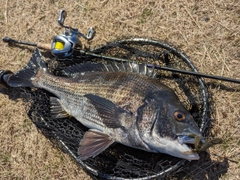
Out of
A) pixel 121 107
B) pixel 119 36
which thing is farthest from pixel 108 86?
pixel 119 36

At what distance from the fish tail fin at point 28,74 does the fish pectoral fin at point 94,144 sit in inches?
44.6

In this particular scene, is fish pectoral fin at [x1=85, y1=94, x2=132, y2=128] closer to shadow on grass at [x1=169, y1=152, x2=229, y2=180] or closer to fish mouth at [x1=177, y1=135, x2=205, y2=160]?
fish mouth at [x1=177, y1=135, x2=205, y2=160]

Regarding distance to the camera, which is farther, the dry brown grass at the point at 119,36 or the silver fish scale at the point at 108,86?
the dry brown grass at the point at 119,36

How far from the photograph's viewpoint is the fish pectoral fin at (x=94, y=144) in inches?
118

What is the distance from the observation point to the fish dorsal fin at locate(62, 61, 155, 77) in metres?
3.21

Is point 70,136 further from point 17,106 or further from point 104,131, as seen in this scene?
point 17,106

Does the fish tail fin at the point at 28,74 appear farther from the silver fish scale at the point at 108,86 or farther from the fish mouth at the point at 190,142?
the fish mouth at the point at 190,142

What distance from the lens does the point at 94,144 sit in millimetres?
3047

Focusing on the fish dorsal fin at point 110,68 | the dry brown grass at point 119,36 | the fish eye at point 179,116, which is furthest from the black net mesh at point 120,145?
the fish eye at point 179,116

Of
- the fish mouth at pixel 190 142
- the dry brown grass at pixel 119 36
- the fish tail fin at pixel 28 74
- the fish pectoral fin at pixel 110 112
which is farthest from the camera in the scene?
the fish tail fin at pixel 28 74

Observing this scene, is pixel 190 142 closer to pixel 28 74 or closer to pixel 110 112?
pixel 110 112

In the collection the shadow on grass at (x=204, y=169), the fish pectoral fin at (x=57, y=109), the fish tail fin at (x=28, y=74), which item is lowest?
the shadow on grass at (x=204, y=169)

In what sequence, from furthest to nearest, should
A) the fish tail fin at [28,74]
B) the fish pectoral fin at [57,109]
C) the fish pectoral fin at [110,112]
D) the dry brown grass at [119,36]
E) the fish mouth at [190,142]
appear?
the fish tail fin at [28,74]
the fish pectoral fin at [57,109]
the dry brown grass at [119,36]
the fish pectoral fin at [110,112]
the fish mouth at [190,142]

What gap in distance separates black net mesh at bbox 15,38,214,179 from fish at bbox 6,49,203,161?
21 cm
